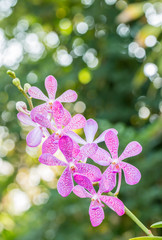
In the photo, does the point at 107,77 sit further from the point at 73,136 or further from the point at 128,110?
the point at 73,136

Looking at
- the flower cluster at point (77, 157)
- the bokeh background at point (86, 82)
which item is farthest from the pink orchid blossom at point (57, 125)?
the bokeh background at point (86, 82)

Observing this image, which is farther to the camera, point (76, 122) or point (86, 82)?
point (86, 82)

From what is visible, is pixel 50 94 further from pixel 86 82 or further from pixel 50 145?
pixel 86 82

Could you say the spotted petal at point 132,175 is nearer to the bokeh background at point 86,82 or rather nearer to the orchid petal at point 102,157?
the orchid petal at point 102,157

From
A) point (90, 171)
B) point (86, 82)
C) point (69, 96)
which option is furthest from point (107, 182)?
point (86, 82)

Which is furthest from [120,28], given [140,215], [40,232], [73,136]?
[73,136]

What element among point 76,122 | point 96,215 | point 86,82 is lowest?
point 96,215
